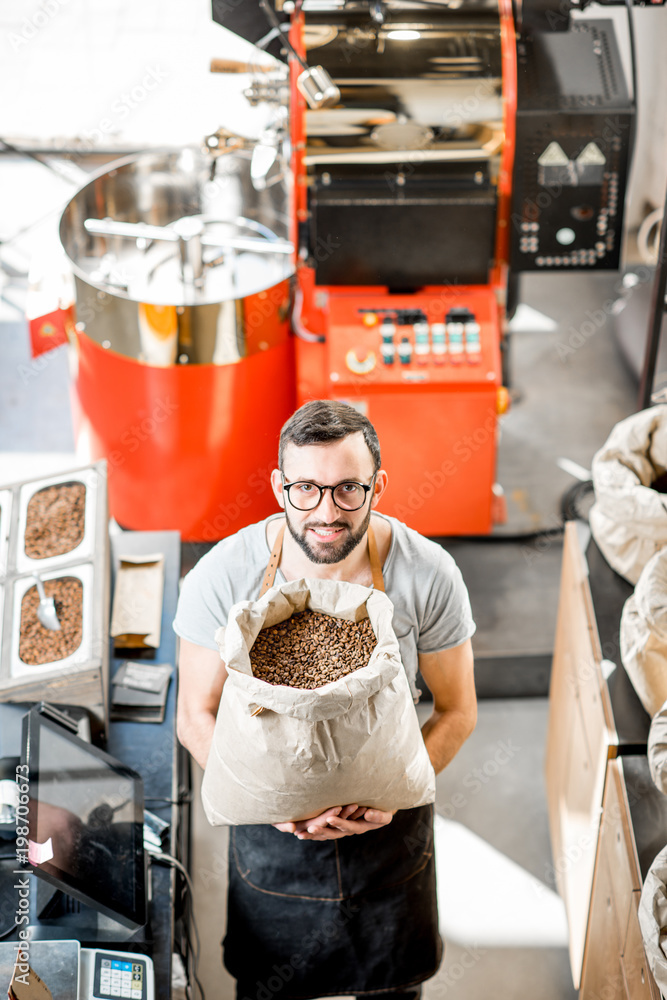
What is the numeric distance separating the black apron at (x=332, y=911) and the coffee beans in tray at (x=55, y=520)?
0.82m

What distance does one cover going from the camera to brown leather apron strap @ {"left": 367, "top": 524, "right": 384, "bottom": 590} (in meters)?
1.91

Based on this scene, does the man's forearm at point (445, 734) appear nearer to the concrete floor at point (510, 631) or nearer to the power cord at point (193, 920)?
the power cord at point (193, 920)

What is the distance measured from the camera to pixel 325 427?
175cm

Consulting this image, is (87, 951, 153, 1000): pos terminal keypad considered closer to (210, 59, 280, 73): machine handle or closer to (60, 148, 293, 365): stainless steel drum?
(60, 148, 293, 365): stainless steel drum

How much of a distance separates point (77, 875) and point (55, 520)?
96cm

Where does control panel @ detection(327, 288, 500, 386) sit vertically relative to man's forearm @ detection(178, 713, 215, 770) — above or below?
above

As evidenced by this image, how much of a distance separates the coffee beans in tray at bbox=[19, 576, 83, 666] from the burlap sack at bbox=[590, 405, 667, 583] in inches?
48.6

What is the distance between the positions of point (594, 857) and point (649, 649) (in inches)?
20.2

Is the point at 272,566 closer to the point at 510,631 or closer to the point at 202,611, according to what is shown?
the point at 202,611

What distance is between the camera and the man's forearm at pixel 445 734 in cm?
208
